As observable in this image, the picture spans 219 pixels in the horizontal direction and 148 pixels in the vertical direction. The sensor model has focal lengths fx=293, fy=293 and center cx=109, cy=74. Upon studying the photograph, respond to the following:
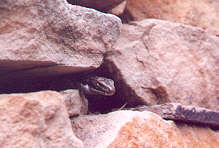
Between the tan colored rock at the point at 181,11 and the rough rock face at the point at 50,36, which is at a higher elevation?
the rough rock face at the point at 50,36

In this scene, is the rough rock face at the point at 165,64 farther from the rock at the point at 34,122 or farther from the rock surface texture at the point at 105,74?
the rock at the point at 34,122

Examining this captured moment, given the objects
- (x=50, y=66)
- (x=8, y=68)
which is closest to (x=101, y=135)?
(x=50, y=66)

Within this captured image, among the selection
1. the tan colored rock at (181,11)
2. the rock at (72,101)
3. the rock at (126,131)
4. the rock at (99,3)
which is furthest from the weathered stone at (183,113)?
the tan colored rock at (181,11)

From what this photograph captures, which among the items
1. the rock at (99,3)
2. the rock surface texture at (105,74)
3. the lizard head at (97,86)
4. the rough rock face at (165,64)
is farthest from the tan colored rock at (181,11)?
the lizard head at (97,86)

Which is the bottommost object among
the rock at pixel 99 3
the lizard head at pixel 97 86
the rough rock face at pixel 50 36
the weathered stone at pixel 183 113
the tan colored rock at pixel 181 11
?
the weathered stone at pixel 183 113

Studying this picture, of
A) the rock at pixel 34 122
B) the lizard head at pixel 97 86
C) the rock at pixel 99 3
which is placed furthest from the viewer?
the rock at pixel 99 3

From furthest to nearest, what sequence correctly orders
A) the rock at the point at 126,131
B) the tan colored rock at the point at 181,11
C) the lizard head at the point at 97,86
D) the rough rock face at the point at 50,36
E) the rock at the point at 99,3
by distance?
1. the tan colored rock at the point at 181,11
2. the rock at the point at 99,3
3. the lizard head at the point at 97,86
4. the rock at the point at 126,131
5. the rough rock face at the point at 50,36

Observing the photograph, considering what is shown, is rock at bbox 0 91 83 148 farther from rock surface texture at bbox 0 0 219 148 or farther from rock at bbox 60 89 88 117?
rock at bbox 60 89 88 117

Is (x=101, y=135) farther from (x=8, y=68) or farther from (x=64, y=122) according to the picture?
(x=8, y=68)

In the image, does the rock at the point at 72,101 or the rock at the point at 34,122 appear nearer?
the rock at the point at 34,122

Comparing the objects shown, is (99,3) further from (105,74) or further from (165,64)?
(165,64)
